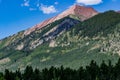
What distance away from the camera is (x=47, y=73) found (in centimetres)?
16475

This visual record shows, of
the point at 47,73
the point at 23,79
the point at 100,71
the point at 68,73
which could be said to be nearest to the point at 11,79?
the point at 23,79

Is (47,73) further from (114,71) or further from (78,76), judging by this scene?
(114,71)

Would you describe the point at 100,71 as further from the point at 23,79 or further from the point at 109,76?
the point at 23,79

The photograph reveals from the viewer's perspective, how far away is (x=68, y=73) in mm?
172000

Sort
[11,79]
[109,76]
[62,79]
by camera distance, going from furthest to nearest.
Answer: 1. [109,76]
2. [62,79]
3. [11,79]

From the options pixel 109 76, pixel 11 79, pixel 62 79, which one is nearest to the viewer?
pixel 11 79

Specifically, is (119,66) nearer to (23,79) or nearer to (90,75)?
(90,75)

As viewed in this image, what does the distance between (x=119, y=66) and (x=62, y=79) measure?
29.3 m

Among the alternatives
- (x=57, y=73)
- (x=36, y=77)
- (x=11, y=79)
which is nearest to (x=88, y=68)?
(x=57, y=73)

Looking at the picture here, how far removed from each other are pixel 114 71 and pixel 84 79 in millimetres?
15174

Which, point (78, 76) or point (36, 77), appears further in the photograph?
point (78, 76)

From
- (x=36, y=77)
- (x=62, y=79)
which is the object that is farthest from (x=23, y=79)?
(x=62, y=79)

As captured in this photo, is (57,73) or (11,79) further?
(57,73)

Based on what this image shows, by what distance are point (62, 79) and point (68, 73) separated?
947 cm
